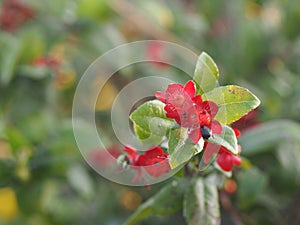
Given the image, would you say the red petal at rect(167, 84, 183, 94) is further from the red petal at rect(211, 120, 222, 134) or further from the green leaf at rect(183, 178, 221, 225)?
the green leaf at rect(183, 178, 221, 225)

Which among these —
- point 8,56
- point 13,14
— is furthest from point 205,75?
point 13,14

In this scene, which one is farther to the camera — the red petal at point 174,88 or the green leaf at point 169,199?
the green leaf at point 169,199

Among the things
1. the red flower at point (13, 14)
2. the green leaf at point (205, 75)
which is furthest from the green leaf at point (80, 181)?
the green leaf at point (205, 75)

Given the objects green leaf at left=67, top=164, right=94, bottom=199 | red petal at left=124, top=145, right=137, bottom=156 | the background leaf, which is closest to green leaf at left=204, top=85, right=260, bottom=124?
red petal at left=124, top=145, right=137, bottom=156

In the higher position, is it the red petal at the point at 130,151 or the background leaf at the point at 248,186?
the red petal at the point at 130,151

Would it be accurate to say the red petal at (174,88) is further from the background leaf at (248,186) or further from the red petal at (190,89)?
the background leaf at (248,186)

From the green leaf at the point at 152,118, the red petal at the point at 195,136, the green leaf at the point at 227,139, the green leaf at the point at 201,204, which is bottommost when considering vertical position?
the green leaf at the point at 201,204

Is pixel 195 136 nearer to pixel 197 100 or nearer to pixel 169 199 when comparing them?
pixel 197 100

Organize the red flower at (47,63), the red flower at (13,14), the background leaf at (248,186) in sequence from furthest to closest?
the red flower at (13,14), the red flower at (47,63), the background leaf at (248,186)

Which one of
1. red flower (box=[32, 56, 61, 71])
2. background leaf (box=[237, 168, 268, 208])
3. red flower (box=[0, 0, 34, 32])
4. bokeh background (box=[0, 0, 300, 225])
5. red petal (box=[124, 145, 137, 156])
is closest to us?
red petal (box=[124, 145, 137, 156])
